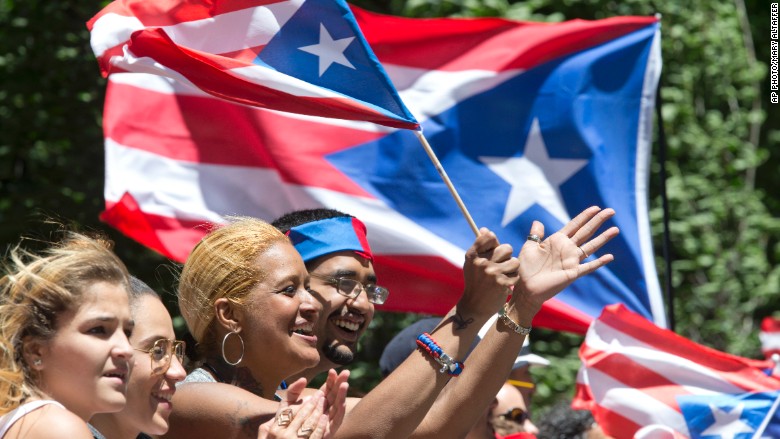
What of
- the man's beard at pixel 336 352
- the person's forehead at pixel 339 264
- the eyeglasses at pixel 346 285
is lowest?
the man's beard at pixel 336 352

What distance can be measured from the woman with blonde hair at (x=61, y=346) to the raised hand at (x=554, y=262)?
3.89 feet

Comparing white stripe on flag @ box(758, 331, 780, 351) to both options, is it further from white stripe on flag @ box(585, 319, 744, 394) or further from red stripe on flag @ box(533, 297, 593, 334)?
red stripe on flag @ box(533, 297, 593, 334)

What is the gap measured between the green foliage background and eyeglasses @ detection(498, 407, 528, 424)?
74.4 inches

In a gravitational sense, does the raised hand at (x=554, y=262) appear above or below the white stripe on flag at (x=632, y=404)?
above

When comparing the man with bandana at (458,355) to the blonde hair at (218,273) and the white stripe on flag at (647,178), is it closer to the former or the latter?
the blonde hair at (218,273)

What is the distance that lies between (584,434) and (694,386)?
677mm

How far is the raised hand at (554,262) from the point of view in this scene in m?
3.20

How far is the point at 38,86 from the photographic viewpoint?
7.63m

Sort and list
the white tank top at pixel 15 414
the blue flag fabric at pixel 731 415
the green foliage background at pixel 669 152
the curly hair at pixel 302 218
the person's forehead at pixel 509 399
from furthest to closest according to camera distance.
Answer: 1. the green foliage background at pixel 669 152
2. the blue flag fabric at pixel 731 415
3. the person's forehead at pixel 509 399
4. the curly hair at pixel 302 218
5. the white tank top at pixel 15 414

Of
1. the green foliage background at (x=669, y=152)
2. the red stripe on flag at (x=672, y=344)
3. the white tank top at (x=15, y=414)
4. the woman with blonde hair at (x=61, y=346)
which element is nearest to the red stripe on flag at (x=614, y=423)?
the red stripe on flag at (x=672, y=344)

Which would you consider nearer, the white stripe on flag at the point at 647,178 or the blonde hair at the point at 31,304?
the blonde hair at the point at 31,304

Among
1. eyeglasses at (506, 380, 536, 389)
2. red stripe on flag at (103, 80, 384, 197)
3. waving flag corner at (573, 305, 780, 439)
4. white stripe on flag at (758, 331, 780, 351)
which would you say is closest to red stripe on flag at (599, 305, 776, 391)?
waving flag corner at (573, 305, 780, 439)

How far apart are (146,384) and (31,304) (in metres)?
0.34

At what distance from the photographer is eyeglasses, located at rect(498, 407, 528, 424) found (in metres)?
4.71
